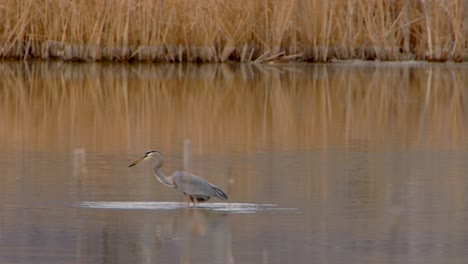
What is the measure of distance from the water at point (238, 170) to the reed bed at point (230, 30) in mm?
2524

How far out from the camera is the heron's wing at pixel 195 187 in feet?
23.0

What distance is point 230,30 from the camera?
18750mm

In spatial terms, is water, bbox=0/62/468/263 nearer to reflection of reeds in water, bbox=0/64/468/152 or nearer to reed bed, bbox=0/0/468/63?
reflection of reeds in water, bbox=0/64/468/152

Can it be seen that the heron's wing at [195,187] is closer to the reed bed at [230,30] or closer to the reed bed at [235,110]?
the reed bed at [235,110]

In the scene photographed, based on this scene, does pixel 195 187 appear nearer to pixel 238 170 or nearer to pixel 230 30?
pixel 238 170

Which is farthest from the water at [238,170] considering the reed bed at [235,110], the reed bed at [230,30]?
the reed bed at [230,30]

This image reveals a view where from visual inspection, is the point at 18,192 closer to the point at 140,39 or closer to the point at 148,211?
the point at 148,211

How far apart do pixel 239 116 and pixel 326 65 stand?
22.8 ft

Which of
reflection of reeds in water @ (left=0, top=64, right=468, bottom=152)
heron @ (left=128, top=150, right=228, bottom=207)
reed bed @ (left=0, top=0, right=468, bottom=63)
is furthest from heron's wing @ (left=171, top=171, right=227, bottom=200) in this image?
reed bed @ (left=0, top=0, right=468, bottom=63)

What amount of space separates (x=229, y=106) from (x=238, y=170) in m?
4.39

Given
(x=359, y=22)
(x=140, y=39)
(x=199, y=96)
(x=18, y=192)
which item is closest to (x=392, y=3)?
(x=359, y=22)

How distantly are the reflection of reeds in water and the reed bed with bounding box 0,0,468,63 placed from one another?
1.64 feet

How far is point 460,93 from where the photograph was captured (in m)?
14.8

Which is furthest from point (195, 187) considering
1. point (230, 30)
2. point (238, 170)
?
point (230, 30)
